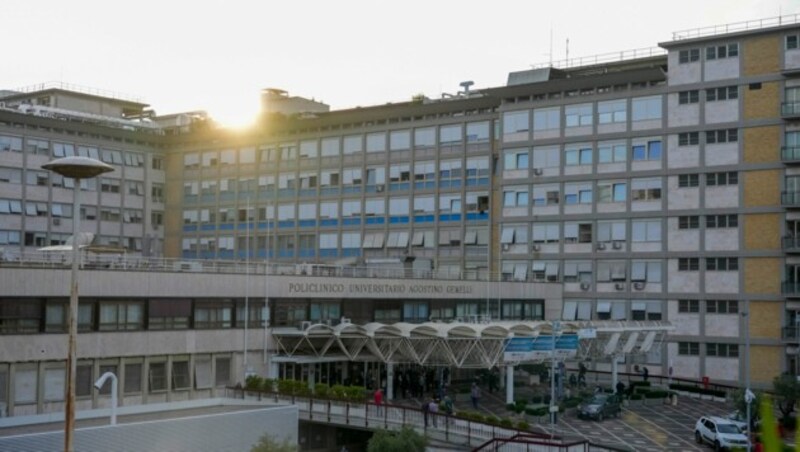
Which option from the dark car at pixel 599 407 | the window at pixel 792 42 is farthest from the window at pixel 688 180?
the dark car at pixel 599 407

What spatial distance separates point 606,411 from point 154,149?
6173cm

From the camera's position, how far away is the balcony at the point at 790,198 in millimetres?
66188

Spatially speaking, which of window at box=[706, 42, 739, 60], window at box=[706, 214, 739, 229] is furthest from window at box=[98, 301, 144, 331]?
window at box=[706, 42, 739, 60]

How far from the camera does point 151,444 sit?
3059cm

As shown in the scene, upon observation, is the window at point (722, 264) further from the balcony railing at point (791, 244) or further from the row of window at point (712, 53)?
the row of window at point (712, 53)

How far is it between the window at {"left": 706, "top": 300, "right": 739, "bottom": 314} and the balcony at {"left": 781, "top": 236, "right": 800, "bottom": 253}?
551cm

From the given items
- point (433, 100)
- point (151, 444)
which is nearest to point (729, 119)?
point (433, 100)

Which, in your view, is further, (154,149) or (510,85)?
(154,149)

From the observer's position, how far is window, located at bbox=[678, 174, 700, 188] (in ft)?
233

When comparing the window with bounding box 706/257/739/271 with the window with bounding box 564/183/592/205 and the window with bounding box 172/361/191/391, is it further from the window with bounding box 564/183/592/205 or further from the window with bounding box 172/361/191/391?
the window with bounding box 172/361/191/391

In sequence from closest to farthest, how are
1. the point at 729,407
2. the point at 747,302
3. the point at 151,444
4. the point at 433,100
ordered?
1. the point at 151,444
2. the point at 729,407
3. the point at 747,302
4. the point at 433,100

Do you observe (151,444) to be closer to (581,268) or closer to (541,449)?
(541,449)

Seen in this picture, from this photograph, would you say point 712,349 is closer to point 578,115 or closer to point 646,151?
point 646,151

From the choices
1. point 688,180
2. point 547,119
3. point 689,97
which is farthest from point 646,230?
point 547,119
